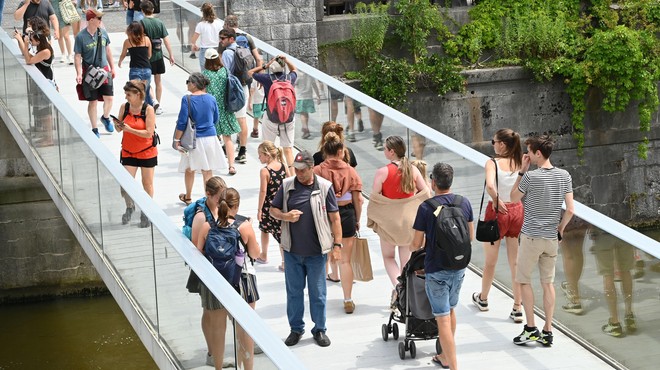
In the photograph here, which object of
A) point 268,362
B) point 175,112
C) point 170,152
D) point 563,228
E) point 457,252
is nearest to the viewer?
point 268,362

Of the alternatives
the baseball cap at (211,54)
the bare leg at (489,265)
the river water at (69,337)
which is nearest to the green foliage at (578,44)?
the river water at (69,337)

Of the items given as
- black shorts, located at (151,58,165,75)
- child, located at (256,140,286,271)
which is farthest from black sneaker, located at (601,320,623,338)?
black shorts, located at (151,58,165,75)

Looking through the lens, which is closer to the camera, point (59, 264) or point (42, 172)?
point (42, 172)

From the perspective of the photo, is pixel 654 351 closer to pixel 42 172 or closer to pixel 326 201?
pixel 326 201

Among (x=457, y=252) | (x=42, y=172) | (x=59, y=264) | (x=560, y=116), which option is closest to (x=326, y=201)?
(x=457, y=252)

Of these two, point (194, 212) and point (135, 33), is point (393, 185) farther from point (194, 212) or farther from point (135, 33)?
point (135, 33)

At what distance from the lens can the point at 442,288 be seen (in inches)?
319

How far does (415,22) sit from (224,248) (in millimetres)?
10825

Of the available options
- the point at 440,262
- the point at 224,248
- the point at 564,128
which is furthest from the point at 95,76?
the point at 564,128

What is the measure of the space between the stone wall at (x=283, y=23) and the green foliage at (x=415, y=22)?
1.33 m

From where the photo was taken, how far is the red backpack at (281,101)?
454 inches

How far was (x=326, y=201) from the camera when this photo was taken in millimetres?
8586

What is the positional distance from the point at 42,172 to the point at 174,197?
1329 millimetres

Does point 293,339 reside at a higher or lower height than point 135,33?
lower
